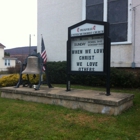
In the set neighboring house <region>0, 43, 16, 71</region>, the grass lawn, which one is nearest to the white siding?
the grass lawn

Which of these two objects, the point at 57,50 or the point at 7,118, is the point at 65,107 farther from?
the point at 57,50

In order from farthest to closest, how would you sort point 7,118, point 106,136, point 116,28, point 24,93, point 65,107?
point 116,28, point 24,93, point 65,107, point 7,118, point 106,136

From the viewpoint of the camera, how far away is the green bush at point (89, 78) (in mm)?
8812

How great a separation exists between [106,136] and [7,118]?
241 centimetres

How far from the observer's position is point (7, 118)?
4598 millimetres

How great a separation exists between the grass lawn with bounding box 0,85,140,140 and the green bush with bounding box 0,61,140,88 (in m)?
3.51

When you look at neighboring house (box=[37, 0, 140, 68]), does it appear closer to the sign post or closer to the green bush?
the green bush

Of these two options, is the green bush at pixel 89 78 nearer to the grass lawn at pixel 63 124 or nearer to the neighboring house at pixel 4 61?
the grass lawn at pixel 63 124

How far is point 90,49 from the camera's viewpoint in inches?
233

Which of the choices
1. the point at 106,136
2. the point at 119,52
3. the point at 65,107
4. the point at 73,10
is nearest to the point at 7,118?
the point at 65,107

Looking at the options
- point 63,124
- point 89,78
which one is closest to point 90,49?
point 63,124

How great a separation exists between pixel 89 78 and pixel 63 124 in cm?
577

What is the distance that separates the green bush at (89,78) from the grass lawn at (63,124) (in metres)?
3.51

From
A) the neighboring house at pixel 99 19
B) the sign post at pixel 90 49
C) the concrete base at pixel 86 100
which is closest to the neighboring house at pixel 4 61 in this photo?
the neighboring house at pixel 99 19
